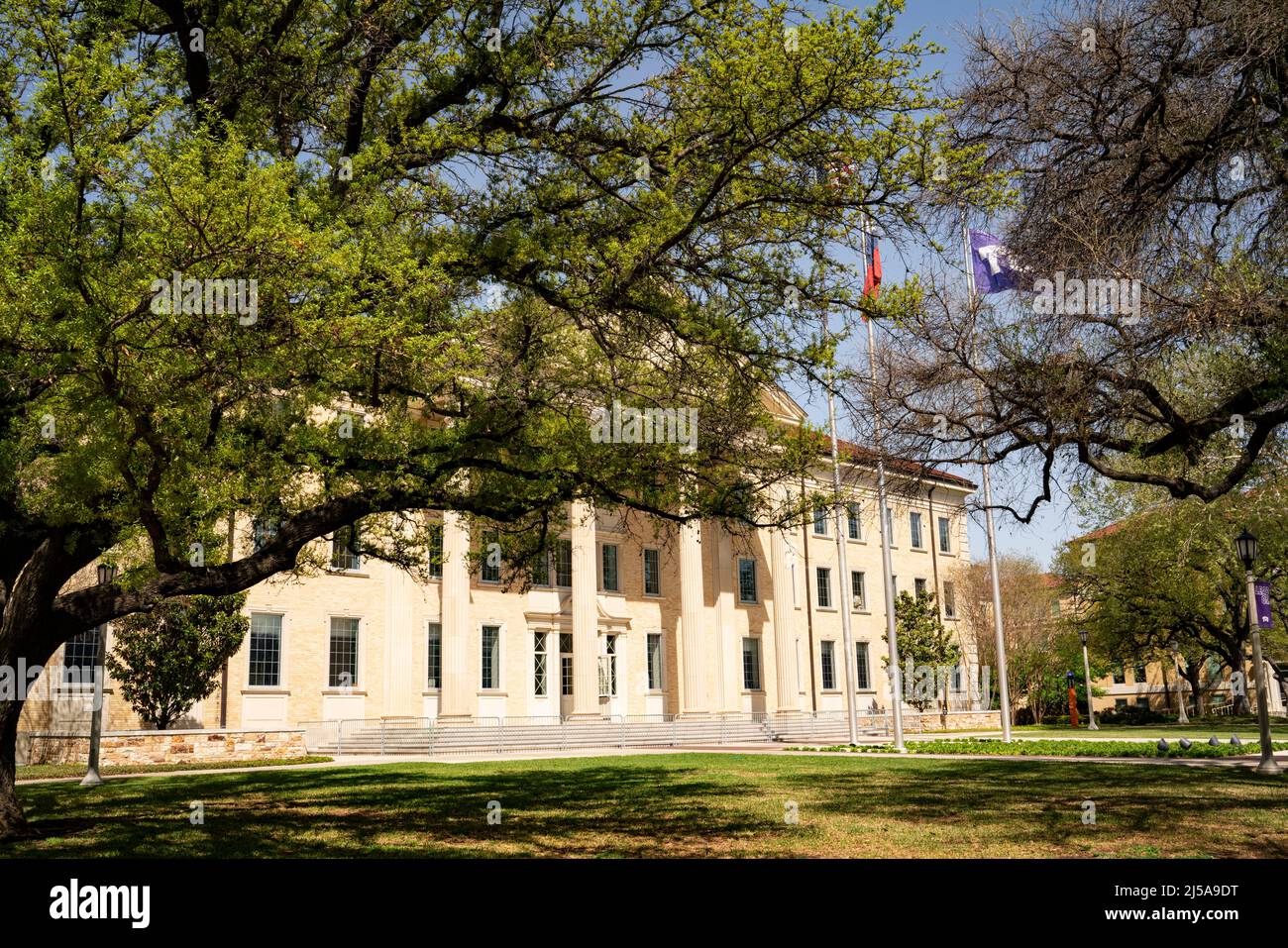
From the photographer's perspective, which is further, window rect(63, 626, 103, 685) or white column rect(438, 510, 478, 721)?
white column rect(438, 510, 478, 721)

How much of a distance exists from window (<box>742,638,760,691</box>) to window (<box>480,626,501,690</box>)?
14.4 m

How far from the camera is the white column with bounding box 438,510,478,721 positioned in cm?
4044

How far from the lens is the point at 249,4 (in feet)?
45.2

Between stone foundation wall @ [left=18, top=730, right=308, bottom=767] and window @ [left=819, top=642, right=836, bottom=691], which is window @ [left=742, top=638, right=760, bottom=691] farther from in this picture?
stone foundation wall @ [left=18, top=730, right=308, bottom=767]

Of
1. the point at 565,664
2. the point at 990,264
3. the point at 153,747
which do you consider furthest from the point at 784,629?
the point at 990,264

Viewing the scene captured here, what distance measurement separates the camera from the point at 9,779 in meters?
13.1

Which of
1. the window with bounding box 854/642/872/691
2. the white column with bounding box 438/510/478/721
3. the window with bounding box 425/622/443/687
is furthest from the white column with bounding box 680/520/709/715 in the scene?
the window with bounding box 854/642/872/691

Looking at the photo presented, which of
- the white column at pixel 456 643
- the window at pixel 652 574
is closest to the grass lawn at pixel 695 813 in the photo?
the white column at pixel 456 643

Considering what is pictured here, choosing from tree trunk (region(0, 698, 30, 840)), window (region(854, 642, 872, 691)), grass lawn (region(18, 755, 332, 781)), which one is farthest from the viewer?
window (region(854, 642, 872, 691))

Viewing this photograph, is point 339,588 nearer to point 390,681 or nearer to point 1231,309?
point 390,681

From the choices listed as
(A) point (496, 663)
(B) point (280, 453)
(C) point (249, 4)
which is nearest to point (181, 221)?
(B) point (280, 453)

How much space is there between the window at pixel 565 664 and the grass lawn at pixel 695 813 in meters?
23.7

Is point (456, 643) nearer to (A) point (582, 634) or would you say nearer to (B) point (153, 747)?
(A) point (582, 634)
